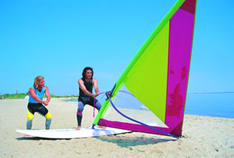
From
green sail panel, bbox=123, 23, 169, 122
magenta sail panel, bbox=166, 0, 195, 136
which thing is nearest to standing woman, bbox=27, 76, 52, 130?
green sail panel, bbox=123, 23, 169, 122

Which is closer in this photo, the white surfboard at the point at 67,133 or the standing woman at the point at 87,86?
the white surfboard at the point at 67,133

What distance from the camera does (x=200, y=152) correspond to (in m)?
3.18

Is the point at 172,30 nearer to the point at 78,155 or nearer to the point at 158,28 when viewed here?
the point at 158,28

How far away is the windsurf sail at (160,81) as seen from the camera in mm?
3285

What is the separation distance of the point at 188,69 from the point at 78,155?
2350 mm

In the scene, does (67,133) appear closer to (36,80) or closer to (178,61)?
(36,80)

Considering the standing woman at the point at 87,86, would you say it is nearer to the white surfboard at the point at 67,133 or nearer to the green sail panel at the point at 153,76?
the white surfboard at the point at 67,133

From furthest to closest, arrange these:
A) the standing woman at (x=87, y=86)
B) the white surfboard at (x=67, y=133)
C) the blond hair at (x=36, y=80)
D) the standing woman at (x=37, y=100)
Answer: the standing woman at (x=87, y=86) < the blond hair at (x=36, y=80) < the standing woman at (x=37, y=100) < the white surfboard at (x=67, y=133)

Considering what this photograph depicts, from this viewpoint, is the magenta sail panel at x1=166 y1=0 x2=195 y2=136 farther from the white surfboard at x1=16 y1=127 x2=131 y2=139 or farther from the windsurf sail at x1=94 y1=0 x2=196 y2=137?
the white surfboard at x1=16 y1=127 x2=131 y2=139

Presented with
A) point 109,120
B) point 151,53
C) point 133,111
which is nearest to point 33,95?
point 109,120

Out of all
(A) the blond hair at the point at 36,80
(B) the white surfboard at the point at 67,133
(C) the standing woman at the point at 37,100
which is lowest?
(B) the white surfboard at the point at 67,133

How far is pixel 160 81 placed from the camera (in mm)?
3416

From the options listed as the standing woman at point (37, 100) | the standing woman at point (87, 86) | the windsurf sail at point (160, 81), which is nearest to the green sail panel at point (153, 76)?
the windsurf sail at point (160, 81)

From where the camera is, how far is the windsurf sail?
329 cm
